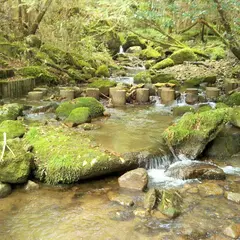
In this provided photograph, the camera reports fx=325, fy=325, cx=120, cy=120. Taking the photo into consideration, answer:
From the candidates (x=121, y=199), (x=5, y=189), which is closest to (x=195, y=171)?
(x=121, y=199)

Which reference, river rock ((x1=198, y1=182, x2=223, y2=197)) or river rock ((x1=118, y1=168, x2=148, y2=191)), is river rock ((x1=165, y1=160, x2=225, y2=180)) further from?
river rock ((x1=118, y1=168, x2=148, y2=191))

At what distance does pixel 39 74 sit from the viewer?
12.7 metres

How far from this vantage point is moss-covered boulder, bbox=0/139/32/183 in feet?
17.2

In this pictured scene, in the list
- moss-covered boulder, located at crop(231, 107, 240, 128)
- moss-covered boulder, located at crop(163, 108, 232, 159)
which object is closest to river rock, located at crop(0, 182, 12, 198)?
moss-covered boulder, located at crop(163, 108, 232, 159)

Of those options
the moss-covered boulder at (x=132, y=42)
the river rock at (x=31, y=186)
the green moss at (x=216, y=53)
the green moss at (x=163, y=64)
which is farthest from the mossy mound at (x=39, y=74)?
the moss-covered boulder at (x=132, y=42)

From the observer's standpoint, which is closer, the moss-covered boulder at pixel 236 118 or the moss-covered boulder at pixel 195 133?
the moss-covered boulder at pixel 195 133

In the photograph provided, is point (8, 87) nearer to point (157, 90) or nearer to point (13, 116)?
point (13, 116)

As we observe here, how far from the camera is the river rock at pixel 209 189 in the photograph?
5.31m

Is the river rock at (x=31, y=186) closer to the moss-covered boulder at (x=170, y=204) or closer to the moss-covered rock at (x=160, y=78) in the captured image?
the moss-covered boulder at (x=170, y=204)

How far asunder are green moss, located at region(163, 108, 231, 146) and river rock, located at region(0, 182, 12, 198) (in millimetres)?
3215

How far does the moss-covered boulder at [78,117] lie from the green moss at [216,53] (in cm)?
1330

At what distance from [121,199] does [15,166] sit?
1.82m

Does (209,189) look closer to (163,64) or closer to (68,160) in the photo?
(68,160)

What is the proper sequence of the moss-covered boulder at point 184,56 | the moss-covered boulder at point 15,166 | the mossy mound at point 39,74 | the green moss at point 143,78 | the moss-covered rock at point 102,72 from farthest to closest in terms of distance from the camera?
the moss-covered boulder at point 184,56
the moss-covered rock at point 102,72
the green moss at point 143,78
the mossy mound at point 39,74
the moss-covered boulder at point 15,166
